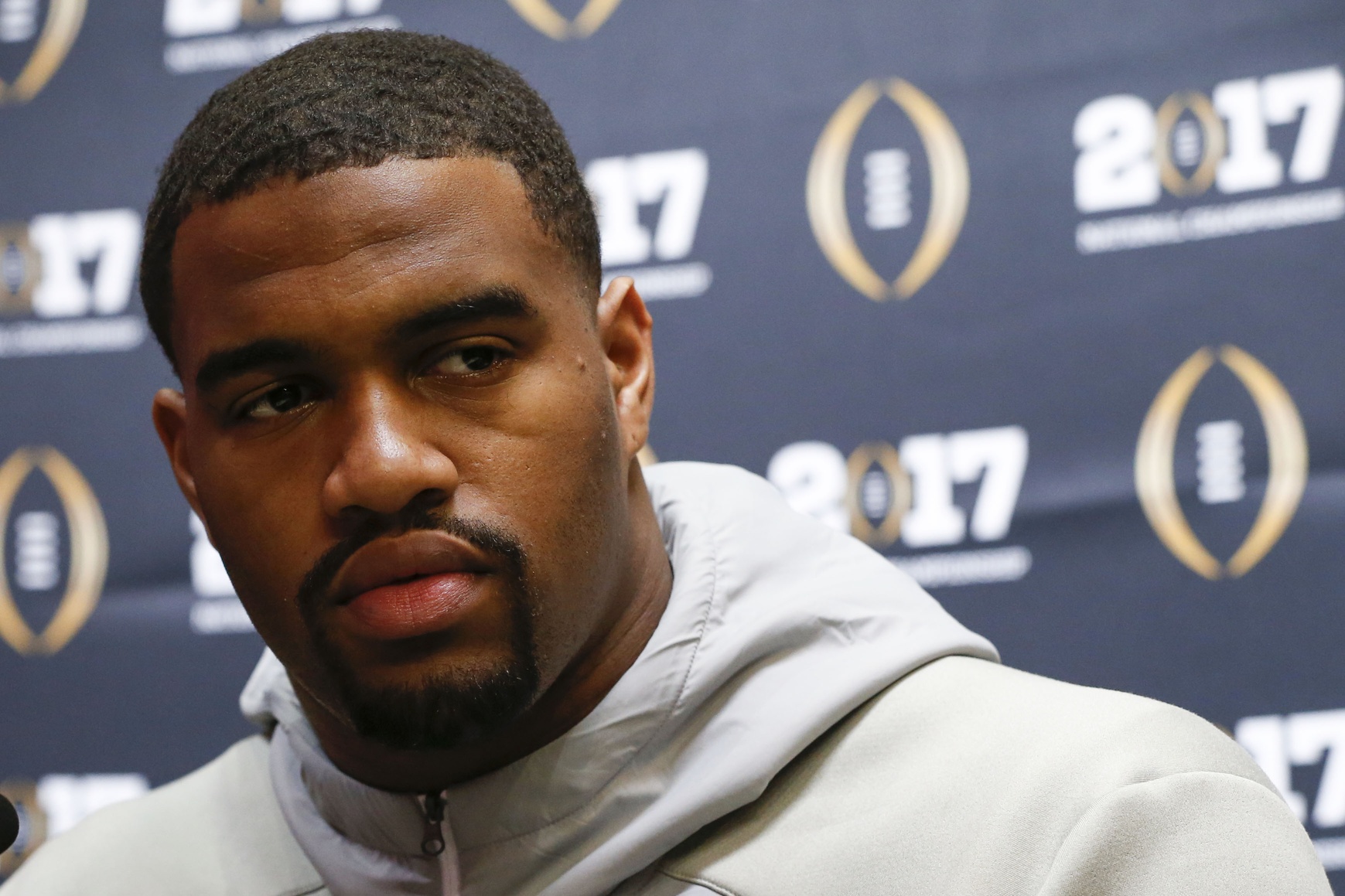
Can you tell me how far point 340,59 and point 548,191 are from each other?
17 centimetres

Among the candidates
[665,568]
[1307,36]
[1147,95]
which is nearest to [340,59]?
[665,568]

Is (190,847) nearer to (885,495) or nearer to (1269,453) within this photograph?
(885,495)

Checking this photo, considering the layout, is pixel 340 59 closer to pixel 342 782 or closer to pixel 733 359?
pixel 342 782

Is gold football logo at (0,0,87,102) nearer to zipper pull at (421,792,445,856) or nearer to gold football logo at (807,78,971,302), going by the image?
gold football logo at (807,78,971,302)

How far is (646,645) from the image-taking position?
0.86m

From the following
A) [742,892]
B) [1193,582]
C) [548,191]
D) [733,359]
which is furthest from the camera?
[733,359]

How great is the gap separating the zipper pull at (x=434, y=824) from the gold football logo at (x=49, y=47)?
1.33m

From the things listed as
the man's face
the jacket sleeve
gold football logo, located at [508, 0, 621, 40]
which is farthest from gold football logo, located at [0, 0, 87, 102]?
the jacket sleeve

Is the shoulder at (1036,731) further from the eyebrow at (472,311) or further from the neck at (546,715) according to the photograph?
the eyebrow at (472,311)

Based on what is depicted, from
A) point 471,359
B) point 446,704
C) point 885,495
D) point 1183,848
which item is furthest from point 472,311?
point 885,495

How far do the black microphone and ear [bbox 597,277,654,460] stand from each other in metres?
0.45

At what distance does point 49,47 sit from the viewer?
5.56ft

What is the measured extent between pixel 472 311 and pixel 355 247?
0.08 meters

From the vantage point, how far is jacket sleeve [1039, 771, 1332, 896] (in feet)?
2.13
